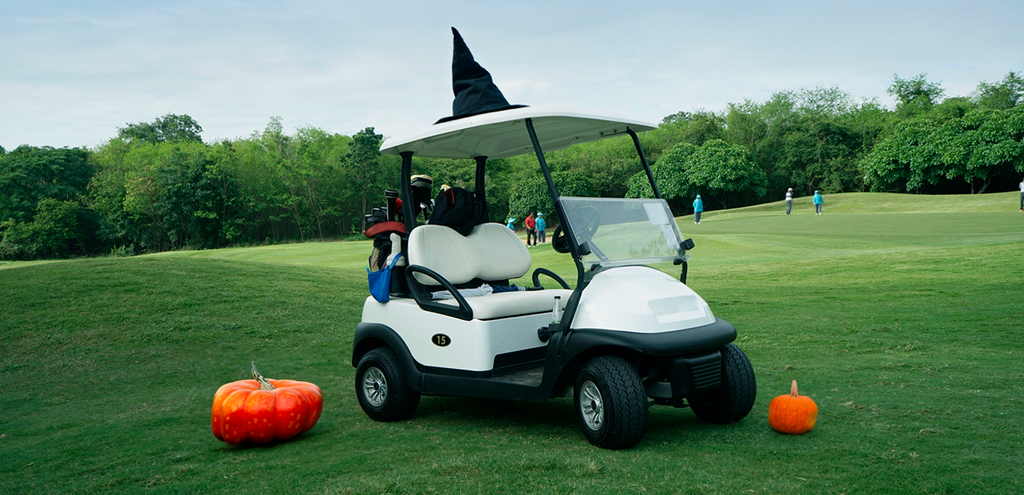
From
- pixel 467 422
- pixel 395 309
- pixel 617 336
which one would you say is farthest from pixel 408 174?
pixel 617 336

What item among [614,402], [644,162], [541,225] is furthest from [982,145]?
[614,402]

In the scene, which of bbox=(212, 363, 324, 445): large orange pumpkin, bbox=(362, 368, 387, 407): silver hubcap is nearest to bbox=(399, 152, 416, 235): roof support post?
bbox=(362, 368, 387, 407): silver hubcap

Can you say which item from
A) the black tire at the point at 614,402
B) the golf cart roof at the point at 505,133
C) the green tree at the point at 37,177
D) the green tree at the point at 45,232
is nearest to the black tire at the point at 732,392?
the black tire at the point at 614,402

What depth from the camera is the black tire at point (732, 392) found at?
4.45 metres

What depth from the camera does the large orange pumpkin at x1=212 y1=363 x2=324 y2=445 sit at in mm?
4617

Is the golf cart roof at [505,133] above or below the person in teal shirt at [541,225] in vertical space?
above

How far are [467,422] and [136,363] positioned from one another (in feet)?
15.5

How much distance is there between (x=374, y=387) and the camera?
5520mm

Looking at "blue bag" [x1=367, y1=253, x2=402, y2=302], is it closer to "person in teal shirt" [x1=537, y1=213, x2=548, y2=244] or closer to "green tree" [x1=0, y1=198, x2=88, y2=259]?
"person in teal shirt" [x1=537, y1=213, x2=548, y2=244]

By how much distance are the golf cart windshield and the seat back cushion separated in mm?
1435

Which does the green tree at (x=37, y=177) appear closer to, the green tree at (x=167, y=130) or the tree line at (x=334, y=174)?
the tree line at (x=334, y=174)

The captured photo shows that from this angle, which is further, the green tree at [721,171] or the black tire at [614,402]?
the green tree at [721,171]

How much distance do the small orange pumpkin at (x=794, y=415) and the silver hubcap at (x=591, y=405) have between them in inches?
45.7

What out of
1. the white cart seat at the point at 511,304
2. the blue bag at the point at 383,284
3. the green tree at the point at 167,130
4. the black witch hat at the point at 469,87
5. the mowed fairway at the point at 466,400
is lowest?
the mowed fairway at the point at 466,400
